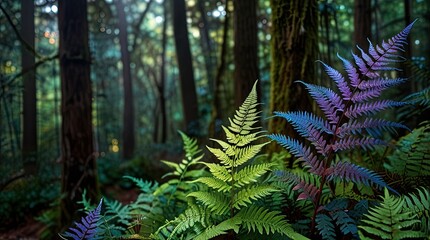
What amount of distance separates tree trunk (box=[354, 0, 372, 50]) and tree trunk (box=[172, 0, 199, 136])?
764 centimetres

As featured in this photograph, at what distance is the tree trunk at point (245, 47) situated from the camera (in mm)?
7594

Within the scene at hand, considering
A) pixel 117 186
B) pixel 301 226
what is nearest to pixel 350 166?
pixel 301 226

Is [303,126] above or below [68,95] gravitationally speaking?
below

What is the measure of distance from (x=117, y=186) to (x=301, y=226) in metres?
10.3

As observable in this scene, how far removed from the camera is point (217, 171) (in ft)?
7.39

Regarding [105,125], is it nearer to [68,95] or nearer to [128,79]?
[128,79]

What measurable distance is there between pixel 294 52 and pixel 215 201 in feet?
7.97

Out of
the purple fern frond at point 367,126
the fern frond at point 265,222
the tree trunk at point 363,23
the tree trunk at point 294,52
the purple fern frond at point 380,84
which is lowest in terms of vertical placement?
the fern frond at point 265,222

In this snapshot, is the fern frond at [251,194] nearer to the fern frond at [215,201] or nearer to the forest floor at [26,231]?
the fern frond at [215,201]

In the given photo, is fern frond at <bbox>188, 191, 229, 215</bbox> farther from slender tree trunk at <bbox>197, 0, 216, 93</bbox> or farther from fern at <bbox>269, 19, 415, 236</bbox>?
slender tree trunk at <bbox>197, 0, 216, 93</bbox>

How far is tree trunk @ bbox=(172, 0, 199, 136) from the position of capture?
14055 millimetres

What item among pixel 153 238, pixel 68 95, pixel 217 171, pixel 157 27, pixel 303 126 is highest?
pixel 157 27

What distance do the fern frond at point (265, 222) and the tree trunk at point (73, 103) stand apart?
4.01 meters

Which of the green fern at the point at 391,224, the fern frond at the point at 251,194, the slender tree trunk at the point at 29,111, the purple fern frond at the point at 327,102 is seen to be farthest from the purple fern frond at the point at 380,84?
the slender tree trunk at the point at 29,111
